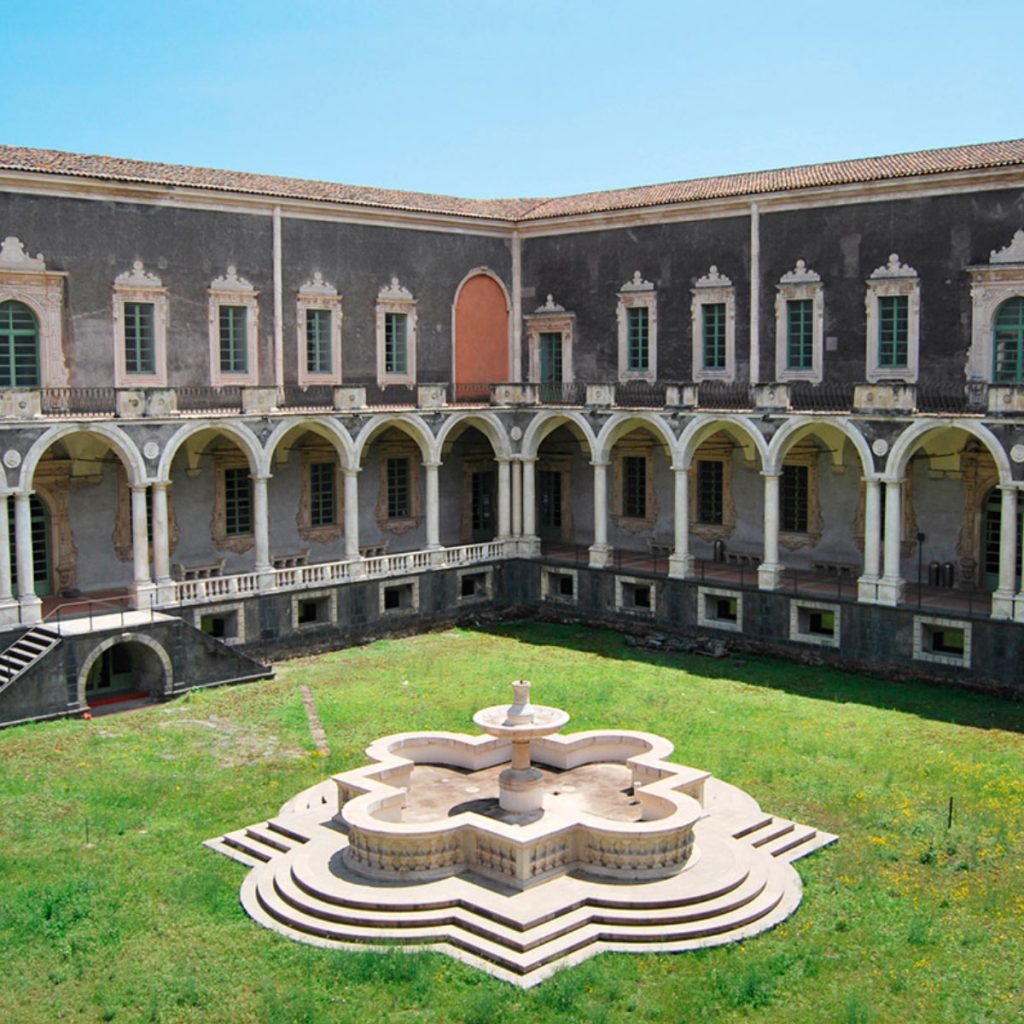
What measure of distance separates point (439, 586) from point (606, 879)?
17.9m

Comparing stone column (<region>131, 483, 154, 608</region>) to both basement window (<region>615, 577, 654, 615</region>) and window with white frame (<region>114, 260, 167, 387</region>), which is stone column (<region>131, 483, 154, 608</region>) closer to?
window with white frame (<region>114, 260, 167, 387</region>)

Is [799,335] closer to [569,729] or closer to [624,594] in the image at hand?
[624,594]

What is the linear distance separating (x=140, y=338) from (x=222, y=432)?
3.10 meters

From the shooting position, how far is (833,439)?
110ft

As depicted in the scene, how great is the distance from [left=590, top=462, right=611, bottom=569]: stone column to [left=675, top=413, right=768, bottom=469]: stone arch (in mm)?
2535

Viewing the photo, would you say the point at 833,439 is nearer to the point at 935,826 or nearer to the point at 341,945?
the point at 935,826

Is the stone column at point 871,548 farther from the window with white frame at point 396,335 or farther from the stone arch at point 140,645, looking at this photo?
the stone arch at point 140,645

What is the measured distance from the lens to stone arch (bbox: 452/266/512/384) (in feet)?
124

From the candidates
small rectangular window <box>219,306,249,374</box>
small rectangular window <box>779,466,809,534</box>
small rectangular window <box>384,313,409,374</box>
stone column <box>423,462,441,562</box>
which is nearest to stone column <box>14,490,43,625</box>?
small rectangular window <box>219,306,249,374</box>

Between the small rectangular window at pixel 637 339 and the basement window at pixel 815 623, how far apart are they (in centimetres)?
854

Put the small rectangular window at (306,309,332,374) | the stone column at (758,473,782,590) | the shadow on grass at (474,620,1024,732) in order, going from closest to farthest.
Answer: the shadow on grass at (474,620,1024,732) < the stone column at (758,473,782,590) < the small rectangular window at (306,309,332,374)

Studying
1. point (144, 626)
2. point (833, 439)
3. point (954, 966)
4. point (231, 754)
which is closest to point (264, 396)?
point (144, 626)

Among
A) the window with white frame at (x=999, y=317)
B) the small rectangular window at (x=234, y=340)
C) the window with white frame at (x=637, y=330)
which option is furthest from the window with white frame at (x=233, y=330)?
the window with white frame at (x=999, y=317)

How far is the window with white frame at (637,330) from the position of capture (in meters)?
36.0
